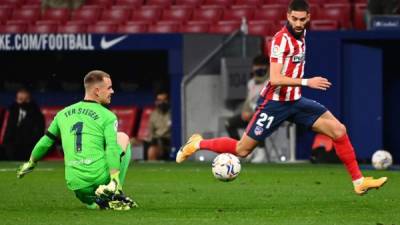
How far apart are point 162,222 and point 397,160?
1172 centimetres

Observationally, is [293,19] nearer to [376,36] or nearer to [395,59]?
[376,36]

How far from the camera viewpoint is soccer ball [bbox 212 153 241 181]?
11586mm

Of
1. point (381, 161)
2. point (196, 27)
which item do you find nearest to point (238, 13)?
point (196, 27)

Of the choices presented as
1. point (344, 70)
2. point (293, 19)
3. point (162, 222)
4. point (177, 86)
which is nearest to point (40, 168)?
point (177, 86)

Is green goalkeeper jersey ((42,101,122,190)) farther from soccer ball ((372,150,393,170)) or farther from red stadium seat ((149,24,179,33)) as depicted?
red stadium seat ((149,24,179,33))

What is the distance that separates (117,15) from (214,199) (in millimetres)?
12066

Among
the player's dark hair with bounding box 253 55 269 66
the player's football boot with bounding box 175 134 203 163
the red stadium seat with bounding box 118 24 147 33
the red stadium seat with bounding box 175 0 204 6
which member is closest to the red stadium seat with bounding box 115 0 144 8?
the red stadium seat with bounding box 175 0 204 6

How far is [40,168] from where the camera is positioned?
1791 centimetres

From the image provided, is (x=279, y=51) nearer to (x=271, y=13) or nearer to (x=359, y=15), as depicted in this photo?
(x=359, y=15)

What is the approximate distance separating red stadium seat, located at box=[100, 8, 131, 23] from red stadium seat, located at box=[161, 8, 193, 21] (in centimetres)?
84

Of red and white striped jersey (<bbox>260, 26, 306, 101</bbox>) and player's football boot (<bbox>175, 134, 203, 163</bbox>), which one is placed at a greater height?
red and white striped jersey (<bbox>260, 26, 306, 101</bbox>)

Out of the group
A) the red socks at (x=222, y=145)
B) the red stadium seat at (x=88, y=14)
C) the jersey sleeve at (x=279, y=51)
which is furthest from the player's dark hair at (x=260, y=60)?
the jersey sleeve at (x=279, y=51)

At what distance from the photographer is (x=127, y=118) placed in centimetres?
2264

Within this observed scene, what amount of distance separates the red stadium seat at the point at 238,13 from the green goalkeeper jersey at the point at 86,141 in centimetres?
1217
